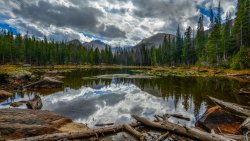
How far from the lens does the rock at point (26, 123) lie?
9.73 metres

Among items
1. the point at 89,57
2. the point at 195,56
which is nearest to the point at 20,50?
the point at 89,57

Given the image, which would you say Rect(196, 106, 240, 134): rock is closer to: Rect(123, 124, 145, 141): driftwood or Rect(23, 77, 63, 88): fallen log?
Rect(123, 124, 145, 141): driftwood

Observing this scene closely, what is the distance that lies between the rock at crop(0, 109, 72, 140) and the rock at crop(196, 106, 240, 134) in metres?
9.22

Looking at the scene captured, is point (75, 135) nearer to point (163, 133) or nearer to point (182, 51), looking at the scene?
point (163, 133)

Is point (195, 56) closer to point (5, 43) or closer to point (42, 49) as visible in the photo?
point (42, 49)

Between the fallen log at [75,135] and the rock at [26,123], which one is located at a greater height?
the rock at [26,123]

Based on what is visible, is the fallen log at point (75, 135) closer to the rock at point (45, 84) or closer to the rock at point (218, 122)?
the rock at point (218, 122)

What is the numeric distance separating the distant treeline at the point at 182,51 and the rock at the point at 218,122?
132 ft

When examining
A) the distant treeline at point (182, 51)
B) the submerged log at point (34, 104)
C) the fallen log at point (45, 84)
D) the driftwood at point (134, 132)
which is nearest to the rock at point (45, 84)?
the fallen log at point (45, 84)

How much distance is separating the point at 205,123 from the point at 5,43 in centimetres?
10518

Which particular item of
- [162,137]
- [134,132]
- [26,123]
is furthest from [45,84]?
[162,137]

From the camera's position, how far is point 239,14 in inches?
2202

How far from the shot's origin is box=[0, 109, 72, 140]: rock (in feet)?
31.9

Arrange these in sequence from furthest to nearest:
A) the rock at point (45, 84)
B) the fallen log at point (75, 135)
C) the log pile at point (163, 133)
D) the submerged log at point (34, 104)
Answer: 1. the rock at point (45, 84)
2. the submerged log at point (34, 104)
3. the fallen log at point (75, 135)
4. the log pile at point (163, 133)
